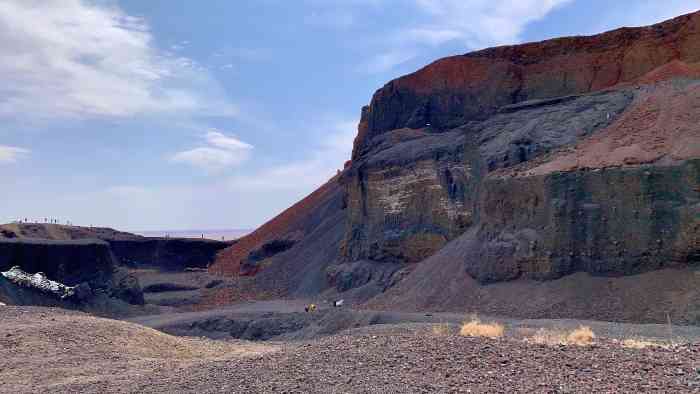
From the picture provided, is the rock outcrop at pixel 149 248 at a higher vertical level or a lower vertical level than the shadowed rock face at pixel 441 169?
lower

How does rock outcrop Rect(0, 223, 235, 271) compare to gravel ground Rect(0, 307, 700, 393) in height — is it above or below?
above

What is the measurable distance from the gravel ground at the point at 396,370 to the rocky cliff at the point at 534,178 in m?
9.03

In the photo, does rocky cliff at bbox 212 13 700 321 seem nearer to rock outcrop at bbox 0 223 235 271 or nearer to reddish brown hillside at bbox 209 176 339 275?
reddish brown hillside at bbox 209 176 339 275

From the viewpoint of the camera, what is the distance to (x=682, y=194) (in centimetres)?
1590

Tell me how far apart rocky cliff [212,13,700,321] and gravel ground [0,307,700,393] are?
9027 mm

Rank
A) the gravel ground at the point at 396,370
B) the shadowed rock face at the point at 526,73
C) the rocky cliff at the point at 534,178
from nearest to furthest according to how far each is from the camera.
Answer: the gravel ground at the point at 396,370, the rocky cliff at the point at 534,178, the shadowed rock face at the point at 526,73

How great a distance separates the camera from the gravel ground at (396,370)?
5930 millimetres

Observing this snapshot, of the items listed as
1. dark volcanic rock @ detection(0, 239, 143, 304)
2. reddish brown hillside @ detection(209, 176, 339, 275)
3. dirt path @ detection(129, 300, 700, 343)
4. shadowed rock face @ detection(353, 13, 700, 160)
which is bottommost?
dirt path @ detection(129, 300, 700, 343)

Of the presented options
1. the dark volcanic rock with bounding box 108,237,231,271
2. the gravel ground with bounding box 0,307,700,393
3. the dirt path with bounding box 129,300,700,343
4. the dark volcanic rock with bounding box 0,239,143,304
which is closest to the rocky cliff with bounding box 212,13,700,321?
the dirt path with bounding box 129,300,700,343

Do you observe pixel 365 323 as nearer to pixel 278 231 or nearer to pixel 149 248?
pixel 278 231

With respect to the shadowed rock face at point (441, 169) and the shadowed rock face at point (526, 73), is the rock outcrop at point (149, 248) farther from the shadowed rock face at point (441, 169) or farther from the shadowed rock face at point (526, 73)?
the shadowed rock face at point (441, 169)

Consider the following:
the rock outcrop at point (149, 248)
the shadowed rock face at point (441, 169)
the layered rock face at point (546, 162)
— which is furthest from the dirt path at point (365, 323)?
the rock outcrop at point (149, 248)

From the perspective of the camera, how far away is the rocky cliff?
16469mm

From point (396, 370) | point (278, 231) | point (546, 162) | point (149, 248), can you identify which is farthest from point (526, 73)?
point (149, 248)
